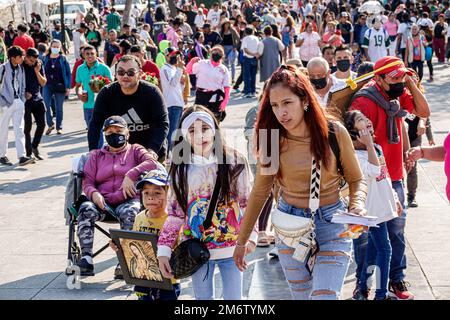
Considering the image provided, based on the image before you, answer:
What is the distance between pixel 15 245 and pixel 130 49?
5861 mm

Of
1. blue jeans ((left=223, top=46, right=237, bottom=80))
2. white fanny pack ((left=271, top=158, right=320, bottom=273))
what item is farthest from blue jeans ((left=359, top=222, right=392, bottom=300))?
blue jeans ((left=223, top=46, right=237, bottom=80))

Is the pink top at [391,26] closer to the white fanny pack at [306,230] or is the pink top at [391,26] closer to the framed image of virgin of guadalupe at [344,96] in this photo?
the framed image of virgin of guadalupe at [344,96]

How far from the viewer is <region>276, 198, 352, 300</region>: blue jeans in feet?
15.5

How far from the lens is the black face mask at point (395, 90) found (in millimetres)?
6652

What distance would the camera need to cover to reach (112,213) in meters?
7.61

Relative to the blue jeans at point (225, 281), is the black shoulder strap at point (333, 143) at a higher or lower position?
higher

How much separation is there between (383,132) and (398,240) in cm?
85

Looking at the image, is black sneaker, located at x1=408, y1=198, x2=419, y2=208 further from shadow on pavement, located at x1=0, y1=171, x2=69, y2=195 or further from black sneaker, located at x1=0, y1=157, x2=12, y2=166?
black sneaker, located at x1=0, y1=157, x2=12, y2=166

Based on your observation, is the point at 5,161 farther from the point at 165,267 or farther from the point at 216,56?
the point at 165,267

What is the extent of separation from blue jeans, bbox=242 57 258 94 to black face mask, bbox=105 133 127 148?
1314cm

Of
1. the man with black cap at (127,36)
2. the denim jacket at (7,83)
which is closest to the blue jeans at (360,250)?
the denim jacket at (7,83)

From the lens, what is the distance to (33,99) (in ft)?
45.4
